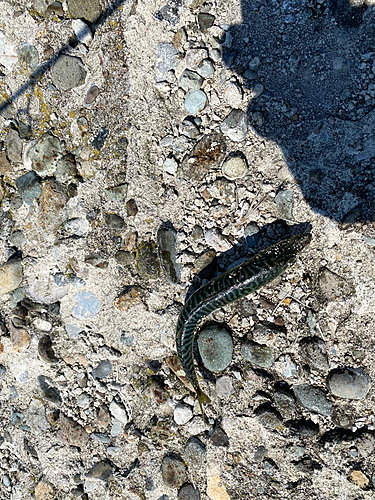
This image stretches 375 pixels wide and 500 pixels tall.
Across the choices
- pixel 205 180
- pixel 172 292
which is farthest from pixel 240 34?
pixel 172 292

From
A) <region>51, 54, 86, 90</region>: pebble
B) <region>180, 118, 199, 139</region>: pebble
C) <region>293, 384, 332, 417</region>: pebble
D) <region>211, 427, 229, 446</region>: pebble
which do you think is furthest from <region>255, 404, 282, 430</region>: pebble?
<region>51, 54, 86, 90</region>: pebble

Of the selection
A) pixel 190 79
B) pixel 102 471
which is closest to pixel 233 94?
pixel 190 79

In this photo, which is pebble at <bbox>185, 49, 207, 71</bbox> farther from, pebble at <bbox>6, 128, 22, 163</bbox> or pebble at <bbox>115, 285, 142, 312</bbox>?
pebble at <bbox>115, 285, 142, 312</bbox>

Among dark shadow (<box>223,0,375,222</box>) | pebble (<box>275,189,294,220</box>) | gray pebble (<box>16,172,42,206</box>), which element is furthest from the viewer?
gray pebble (<box>16,172,42,206</box>)

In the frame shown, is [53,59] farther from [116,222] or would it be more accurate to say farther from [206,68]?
[116,222]

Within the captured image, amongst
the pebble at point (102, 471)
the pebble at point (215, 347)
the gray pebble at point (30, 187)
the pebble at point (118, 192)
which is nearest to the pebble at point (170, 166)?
the pebble at point (118, 192)

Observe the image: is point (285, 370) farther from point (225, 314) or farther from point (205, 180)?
point (205, 180)

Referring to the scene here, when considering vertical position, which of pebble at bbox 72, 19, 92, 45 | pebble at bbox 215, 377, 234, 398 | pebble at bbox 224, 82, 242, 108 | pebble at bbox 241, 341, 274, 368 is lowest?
pebble at bbox 215, 377, 234, 398
